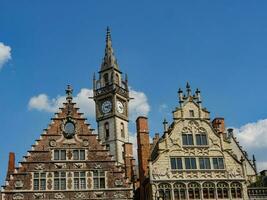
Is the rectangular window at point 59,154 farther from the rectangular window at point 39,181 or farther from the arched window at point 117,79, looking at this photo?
the arched window at point 117,79

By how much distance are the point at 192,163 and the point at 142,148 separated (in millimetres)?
4242

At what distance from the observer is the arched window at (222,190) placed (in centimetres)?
3647

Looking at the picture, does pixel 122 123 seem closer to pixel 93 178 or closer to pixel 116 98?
pixel 116 98

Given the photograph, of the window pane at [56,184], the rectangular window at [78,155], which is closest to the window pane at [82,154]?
the rectangular window at [78,155]

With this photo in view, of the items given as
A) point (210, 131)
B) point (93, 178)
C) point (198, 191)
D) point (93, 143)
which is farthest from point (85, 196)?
point (210, 131)

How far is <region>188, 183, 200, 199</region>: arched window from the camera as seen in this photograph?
36.0 metres

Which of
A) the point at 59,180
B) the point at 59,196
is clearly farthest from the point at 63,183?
the point at 59,196

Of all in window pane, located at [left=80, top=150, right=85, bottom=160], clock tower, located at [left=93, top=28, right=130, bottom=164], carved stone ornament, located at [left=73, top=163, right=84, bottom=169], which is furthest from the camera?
clock tower, located at [left=93, top=28, right=130, bottom=164]

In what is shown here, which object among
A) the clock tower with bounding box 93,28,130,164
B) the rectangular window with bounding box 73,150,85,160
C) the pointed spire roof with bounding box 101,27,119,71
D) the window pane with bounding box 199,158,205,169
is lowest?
the window pane with bounding box 199,158,205,169

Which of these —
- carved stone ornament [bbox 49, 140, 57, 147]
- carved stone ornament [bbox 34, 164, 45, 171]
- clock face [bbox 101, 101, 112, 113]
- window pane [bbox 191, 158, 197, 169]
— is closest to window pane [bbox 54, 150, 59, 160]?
carved stone ornament [bbox 49, 140, 57, 147]

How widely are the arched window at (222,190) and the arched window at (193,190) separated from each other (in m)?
1.73

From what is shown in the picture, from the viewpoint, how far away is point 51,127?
122 feet

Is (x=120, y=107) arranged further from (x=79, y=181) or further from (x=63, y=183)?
(x=63, y=183)

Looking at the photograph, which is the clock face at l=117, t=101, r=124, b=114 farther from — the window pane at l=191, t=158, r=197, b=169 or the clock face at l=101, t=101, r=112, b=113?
the window pane at l=191, t=158, r=197, b=169
